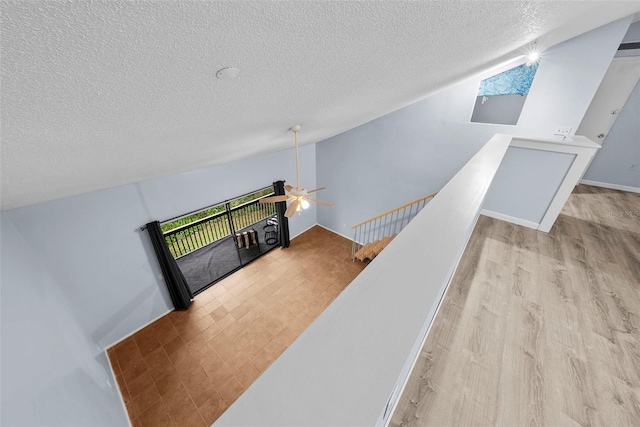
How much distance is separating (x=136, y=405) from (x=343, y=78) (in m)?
4.41

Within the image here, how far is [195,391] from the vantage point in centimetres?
299

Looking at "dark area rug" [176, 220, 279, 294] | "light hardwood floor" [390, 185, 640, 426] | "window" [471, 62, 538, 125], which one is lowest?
"dark area rug" [176, 220, 279, 294]

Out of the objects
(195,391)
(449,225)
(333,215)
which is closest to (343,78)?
(449,225)

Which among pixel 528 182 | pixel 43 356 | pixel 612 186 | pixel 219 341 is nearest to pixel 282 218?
pixel 219 341

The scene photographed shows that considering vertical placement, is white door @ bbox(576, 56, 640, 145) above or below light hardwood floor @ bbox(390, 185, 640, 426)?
above

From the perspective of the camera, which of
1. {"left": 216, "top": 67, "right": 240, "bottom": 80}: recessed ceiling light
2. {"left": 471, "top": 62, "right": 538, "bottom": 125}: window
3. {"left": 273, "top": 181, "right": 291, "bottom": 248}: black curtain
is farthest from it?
{"left": 273, "top": 181, "right": 291, "bottom": 248}: black curtain

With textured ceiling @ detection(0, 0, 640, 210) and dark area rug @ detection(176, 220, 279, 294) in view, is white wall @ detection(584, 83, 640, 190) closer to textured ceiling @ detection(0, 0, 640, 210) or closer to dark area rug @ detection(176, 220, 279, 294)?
textured ceiling @ detection(0, 0, 640, 210)

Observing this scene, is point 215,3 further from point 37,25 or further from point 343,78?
point 343,78

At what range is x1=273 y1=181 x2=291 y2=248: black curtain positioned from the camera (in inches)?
214

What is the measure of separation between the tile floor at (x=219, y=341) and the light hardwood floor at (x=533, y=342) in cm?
289

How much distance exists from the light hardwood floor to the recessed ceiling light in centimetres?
168

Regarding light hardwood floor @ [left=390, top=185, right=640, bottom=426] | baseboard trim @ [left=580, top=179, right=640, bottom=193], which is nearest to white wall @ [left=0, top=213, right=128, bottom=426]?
light hardwood floor @ [left=390, top=185, right=640, bottom=426]

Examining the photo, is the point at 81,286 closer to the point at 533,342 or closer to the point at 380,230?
the point at 533,342

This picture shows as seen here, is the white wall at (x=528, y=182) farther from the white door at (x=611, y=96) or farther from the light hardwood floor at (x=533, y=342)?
the white door at (x=611, y=96)
